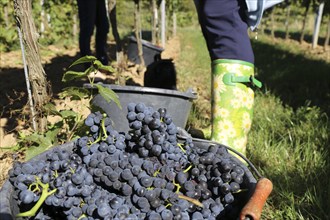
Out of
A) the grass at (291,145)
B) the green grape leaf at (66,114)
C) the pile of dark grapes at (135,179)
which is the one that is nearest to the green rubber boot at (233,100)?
the grass at (291,145)

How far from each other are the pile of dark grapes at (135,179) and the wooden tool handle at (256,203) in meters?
0.10

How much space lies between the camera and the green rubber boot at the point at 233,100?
62.0 inches

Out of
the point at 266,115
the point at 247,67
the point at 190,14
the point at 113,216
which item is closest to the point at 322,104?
the point at 266,115

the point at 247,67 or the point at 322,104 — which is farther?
Answer: the point at 322,104

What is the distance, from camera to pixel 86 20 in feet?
9.48

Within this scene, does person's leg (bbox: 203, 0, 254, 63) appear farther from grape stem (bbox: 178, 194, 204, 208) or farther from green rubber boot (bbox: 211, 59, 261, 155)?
grape stem (bbox: 178, 194, 204, 208)

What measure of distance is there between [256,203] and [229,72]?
3.15 ft

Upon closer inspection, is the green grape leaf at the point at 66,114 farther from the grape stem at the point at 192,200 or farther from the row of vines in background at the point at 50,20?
the row of vines in background at the point at 50,20

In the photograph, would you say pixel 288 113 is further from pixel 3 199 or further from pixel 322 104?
pixel 3 199

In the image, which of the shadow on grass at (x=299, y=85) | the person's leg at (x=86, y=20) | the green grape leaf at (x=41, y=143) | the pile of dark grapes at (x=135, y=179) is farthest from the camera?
the shadow on grass at (x=299, y=85)

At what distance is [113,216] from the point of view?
75cm

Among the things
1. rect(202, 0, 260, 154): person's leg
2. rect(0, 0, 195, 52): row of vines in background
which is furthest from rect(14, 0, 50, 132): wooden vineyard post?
rect(0, 0, 195, 52): row of vines in background

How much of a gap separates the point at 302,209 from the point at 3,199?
1158 millimetres

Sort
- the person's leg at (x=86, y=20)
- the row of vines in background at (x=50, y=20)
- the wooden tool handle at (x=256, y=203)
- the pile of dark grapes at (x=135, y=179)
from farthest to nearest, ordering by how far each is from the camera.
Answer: the row of vines in background at (x=50, y=20), the person's leg at (x=86, y=20), the pile of dark grapes at (x=135, y=179), the wooden tool handle at (x=256, y=203)
